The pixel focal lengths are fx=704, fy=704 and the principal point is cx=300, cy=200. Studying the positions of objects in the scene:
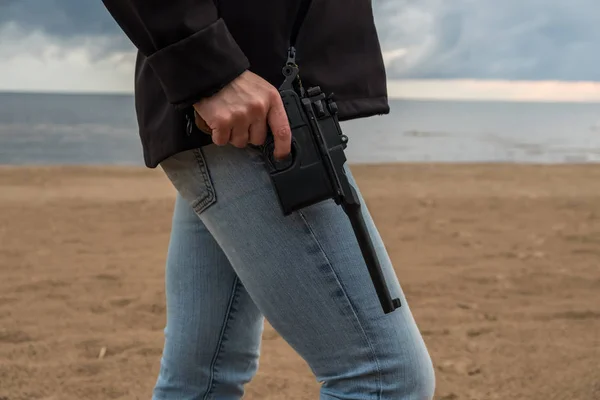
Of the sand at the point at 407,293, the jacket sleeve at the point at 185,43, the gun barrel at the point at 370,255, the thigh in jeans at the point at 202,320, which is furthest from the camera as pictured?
the sand at the point at 407,293

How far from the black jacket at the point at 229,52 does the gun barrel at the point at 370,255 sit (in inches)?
7.0

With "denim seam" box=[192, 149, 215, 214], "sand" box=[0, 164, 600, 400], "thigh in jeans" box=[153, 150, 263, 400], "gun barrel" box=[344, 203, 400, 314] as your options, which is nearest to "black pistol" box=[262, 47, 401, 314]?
"gun barrel" box=[344, 203, 400, 314]

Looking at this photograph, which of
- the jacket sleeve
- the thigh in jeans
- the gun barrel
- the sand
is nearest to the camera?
the jacket sleeve

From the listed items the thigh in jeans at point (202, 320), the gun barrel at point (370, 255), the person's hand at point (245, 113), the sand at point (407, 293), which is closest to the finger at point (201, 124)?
the person's hand at point (245, 113)

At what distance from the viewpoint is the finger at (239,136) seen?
1084 millimetres

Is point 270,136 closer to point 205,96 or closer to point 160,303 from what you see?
point 205,96

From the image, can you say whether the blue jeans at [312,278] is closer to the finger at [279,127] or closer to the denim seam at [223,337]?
the finger at [279,127]

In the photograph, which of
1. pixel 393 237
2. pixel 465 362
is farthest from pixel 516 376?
pixel 393 237

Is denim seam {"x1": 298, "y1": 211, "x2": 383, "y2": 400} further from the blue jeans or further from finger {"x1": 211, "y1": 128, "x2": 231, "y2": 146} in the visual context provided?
finger {"x1": 211, "y1": 128, "x2": 231, "y2": 146}

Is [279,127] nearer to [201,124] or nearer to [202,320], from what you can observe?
[201,124]

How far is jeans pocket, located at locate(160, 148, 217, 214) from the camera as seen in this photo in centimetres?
118

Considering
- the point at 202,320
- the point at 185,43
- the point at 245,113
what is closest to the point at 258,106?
the point at 245,113

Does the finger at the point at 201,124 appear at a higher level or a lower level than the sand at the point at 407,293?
higher

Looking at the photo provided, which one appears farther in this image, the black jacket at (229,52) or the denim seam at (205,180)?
the denim seam at (205,180)
